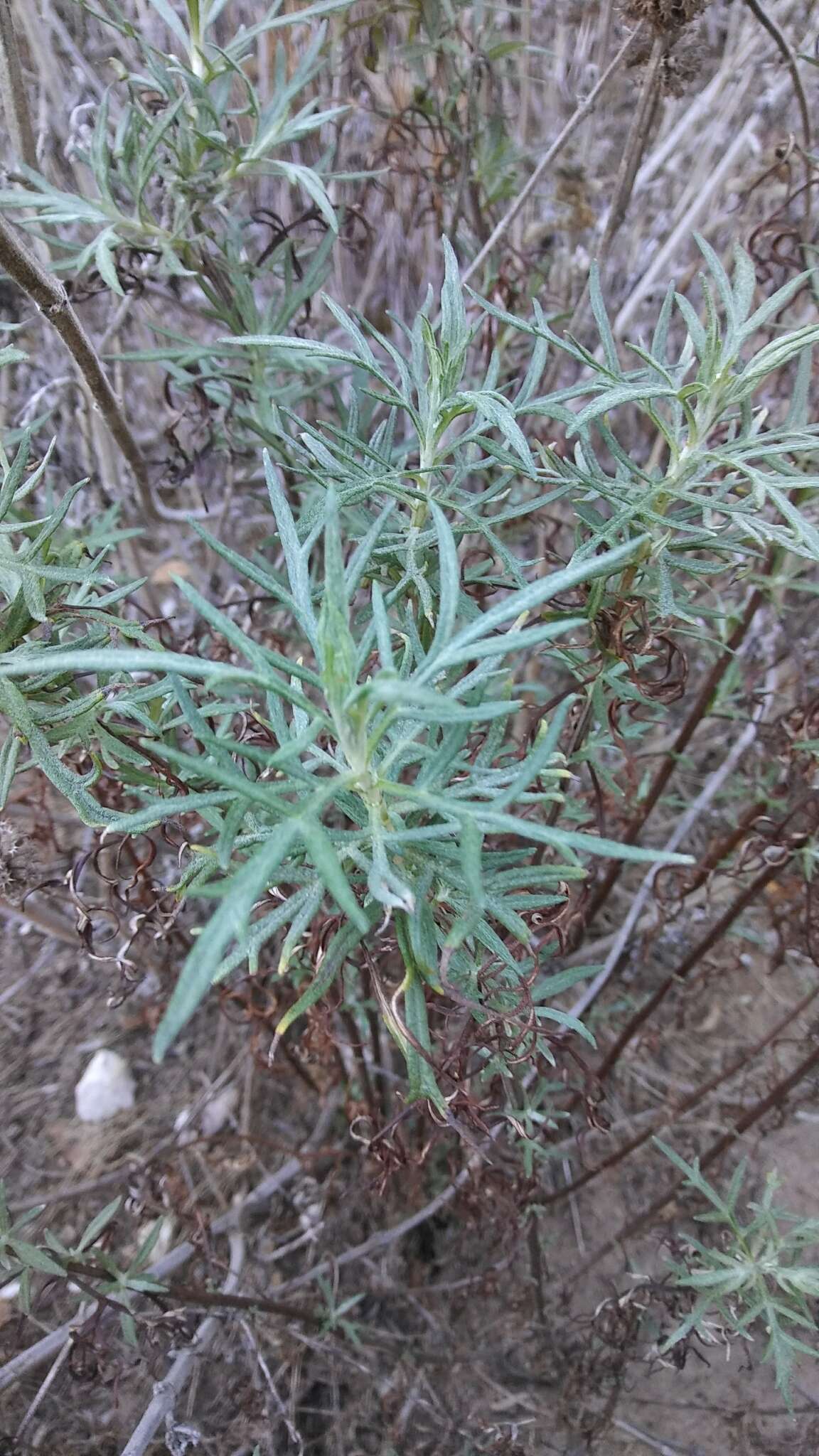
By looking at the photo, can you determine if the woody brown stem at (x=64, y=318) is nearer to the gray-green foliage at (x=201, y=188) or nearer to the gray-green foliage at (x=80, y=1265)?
the gray-green foliage at (x=201, y=188)

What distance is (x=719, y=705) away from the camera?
1652 mm

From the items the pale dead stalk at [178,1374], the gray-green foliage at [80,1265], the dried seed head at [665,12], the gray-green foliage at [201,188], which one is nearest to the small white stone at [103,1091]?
the pale dead stalk at [178,1374]

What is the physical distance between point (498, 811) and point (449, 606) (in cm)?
17

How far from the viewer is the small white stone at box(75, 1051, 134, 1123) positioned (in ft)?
6.48

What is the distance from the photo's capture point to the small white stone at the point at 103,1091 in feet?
6.48

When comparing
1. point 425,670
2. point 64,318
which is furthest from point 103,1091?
point 425,670

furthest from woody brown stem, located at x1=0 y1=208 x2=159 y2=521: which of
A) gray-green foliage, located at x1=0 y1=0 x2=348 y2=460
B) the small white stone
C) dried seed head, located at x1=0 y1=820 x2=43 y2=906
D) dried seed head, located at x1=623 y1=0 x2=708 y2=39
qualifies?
the small white stone

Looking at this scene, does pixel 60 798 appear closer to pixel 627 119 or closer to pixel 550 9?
pixel 550 9

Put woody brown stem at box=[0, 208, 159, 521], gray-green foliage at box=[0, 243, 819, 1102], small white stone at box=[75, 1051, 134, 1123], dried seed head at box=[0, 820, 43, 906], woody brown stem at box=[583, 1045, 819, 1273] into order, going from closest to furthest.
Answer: gray-green foliage at box=[0, 243, 819, 1102] < woody brown stem at box=[0, 208, 159, 521] < dried seed head at box=[0, 820, 43, 906] < woody brown stem at box=[583, 1045, 819, 1273] < small white stone at box=[75, 1051, 134, 1123]

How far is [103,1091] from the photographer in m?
1.97

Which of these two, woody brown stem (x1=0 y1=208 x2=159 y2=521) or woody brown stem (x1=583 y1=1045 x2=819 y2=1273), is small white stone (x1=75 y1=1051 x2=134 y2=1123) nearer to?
woody brown stem (x1=583 y1=1045 x2=819 y2=1273)

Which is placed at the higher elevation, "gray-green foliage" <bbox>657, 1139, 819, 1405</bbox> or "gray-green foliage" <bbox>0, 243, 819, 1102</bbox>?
"gray-green foliage" <bbox>0, 243, 819, 1102</bbox>

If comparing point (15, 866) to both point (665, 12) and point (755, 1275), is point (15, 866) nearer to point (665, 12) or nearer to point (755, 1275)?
point (755, 1275)

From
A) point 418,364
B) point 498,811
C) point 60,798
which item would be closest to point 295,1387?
point 60,798
